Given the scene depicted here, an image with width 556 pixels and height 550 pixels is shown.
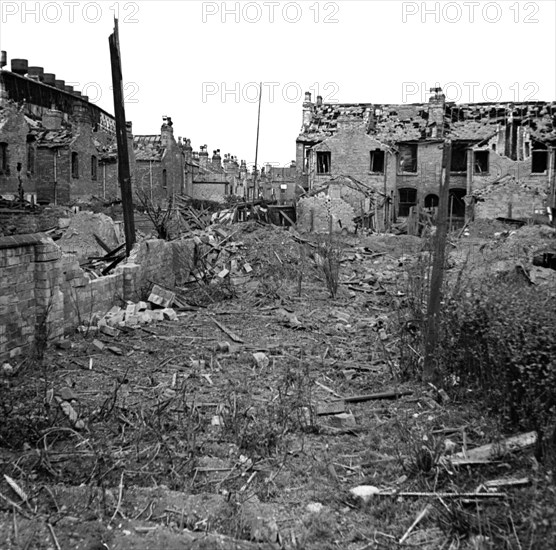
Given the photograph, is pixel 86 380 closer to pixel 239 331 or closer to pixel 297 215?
pixel 239 331

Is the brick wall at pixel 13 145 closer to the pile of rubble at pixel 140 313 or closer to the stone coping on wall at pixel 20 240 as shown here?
the pile of rubble at pixel 140 313

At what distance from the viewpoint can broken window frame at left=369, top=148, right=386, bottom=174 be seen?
3741 cm

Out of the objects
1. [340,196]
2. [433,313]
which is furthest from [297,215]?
[433,313]

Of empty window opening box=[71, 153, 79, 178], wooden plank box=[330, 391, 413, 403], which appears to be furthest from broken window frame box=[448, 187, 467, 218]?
wooden plank box=[330, 391, 413, 403]

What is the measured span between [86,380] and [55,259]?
8.81 feet

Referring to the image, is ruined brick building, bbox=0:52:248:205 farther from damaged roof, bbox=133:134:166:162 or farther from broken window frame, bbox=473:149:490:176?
broken window frame, bbox=473:149:490:176

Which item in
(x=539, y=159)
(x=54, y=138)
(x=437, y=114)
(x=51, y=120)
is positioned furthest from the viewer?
(x=437, y=114)

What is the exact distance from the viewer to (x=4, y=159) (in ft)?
90.6

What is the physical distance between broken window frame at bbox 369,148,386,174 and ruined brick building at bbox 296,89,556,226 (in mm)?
60

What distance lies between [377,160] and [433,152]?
3.73 m

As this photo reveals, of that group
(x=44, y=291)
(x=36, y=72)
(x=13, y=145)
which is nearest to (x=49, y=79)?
(x=36, y=72)

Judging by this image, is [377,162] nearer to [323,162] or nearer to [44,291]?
[323,162]

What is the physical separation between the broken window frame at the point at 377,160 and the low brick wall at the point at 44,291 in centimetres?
2546

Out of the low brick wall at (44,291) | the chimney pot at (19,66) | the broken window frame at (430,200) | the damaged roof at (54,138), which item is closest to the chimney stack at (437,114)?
the broken window frame at (430,200)
